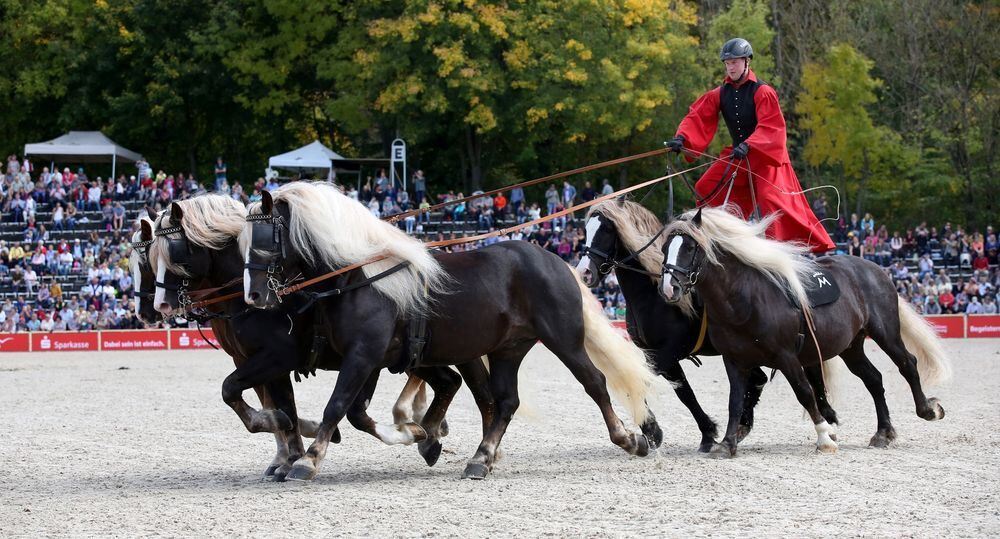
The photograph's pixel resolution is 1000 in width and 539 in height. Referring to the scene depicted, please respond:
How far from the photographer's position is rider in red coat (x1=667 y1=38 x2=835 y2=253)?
1188 centimetres

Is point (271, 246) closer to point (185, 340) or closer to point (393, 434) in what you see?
point (393, 434)

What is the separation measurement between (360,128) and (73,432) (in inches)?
1185

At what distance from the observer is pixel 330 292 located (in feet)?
31.6

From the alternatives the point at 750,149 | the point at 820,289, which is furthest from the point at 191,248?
the point at 820,289

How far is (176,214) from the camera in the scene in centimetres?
1005

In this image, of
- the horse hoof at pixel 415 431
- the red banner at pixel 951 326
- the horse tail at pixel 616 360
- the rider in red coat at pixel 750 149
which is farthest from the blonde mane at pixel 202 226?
the red banner at pixel 951 326

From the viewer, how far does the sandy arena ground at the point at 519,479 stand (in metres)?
7.61

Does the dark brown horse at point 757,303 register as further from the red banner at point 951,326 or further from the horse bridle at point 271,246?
the red banner at point 951,326

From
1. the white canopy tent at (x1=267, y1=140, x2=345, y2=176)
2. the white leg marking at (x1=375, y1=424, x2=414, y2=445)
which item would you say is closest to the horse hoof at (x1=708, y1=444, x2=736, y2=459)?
the white leg marking at (x1=375, y1=424, x2=414, y2=445)

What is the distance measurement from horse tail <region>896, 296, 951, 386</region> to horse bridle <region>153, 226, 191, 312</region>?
6.66 meters

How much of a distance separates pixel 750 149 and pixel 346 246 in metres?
4.11

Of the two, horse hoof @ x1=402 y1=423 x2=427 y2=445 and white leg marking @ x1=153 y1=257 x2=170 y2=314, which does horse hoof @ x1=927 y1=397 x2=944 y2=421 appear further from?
white leg marking @ x1=153 y1=257 x2=170 y2=314

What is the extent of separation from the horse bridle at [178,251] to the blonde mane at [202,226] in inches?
1.1

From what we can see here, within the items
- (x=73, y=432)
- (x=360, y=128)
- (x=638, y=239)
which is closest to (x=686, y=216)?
(x=638, y=239)
